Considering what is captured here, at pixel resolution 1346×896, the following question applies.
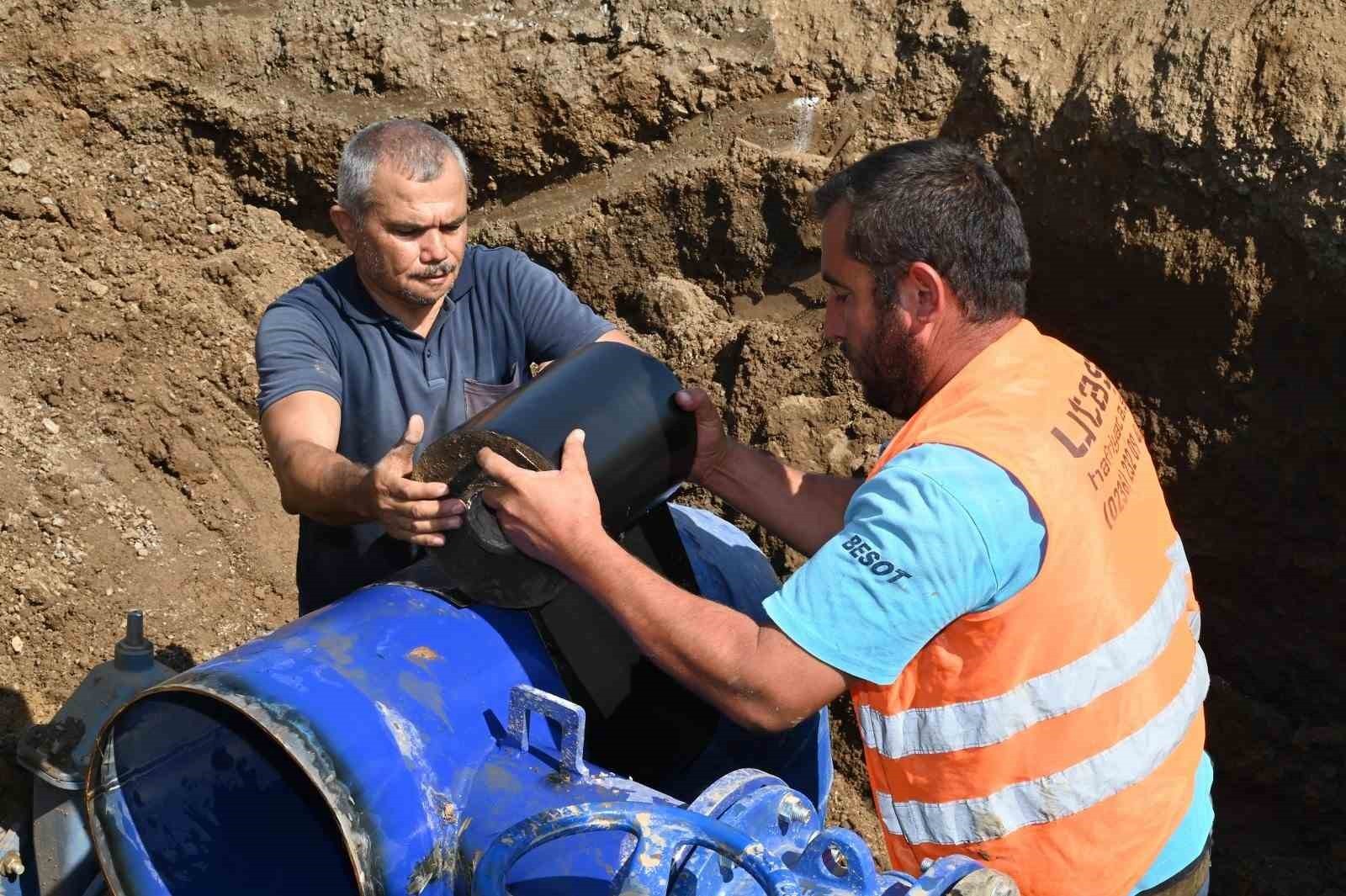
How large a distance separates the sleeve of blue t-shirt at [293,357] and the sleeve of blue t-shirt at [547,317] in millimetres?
419

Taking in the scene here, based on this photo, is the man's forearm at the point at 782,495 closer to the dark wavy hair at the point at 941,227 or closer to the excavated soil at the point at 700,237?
the dark wavy hair at the point at 941,227

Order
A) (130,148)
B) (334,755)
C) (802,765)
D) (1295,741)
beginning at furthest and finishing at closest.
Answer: (130,148) < (1295,741) < (802,765) < (334,755)

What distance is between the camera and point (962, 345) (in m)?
2.02

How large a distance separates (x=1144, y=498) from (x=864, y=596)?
57 cm

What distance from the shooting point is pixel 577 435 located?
2.09 m

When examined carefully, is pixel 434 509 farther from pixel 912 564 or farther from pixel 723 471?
pixel 912 564

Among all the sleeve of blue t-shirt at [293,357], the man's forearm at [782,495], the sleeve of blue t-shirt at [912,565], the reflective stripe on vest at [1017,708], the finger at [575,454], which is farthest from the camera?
the sleeve of blue t-shirt at [293,357]

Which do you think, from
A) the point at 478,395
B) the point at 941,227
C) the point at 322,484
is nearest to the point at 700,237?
the point at 478,395

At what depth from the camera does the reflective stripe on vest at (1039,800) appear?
6.12 feet

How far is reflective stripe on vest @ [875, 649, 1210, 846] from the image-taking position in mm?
1866

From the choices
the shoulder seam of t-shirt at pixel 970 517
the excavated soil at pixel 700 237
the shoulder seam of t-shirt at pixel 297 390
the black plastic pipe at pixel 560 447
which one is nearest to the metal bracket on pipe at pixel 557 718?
the black plastic pipe at pixel 560 447

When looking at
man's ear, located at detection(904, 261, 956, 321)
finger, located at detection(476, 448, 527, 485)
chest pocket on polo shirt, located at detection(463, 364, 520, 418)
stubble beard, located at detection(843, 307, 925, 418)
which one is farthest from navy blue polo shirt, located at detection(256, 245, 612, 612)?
man's ear, located at detection(904, 261, 956, 321)

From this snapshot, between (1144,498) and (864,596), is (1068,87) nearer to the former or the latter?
(1144,498)

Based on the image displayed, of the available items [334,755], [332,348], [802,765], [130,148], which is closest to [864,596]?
[334,755]
